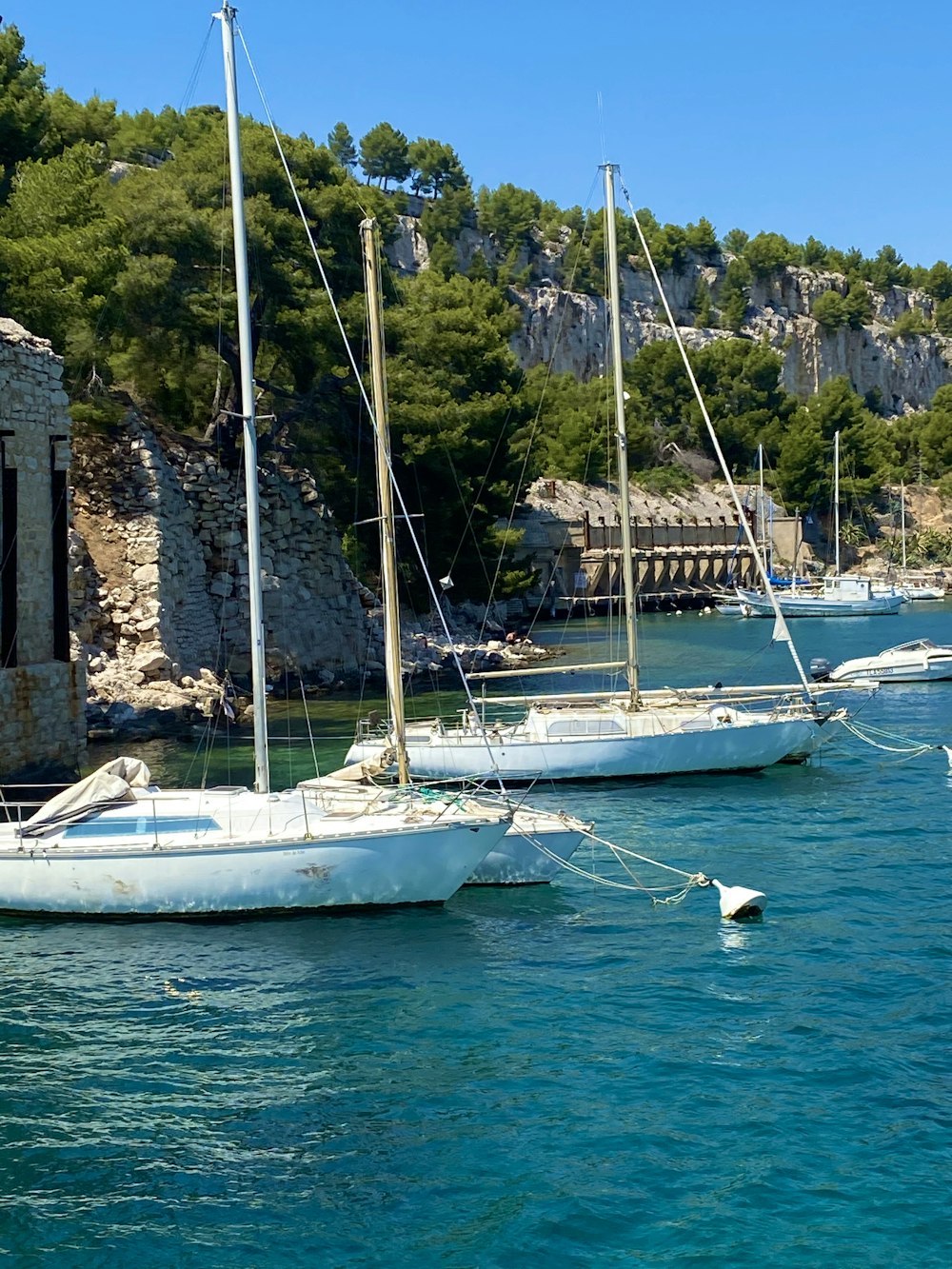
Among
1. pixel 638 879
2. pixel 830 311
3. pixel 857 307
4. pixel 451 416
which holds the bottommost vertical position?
pixel 638 879

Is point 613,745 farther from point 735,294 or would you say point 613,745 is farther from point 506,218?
point 735,294

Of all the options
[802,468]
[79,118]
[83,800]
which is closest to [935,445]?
[802,468]

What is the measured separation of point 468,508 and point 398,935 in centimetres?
3238

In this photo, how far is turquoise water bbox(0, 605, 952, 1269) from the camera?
9.34 m

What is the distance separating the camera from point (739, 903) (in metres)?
15.9

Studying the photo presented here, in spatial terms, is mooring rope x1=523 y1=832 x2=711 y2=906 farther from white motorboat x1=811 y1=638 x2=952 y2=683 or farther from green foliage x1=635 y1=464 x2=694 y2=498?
green foliage x1=635 y1=464 x2=694 y2=498

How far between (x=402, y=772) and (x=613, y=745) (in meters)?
7.72

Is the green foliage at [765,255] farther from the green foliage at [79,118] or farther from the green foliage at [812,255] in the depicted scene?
the green foliage at [79,118]

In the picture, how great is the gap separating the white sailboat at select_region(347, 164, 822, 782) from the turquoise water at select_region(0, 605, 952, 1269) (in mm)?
6268

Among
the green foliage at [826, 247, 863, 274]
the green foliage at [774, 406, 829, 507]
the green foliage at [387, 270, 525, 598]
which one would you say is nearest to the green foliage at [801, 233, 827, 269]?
the green foliage at [826, 247, 863, 274]

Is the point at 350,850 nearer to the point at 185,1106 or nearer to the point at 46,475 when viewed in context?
the point at 185,1106

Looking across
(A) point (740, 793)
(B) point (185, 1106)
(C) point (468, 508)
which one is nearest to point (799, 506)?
(C) point (468, 508)

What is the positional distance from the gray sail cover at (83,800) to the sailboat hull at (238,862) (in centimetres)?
14

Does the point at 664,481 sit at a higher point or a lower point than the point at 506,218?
lower
